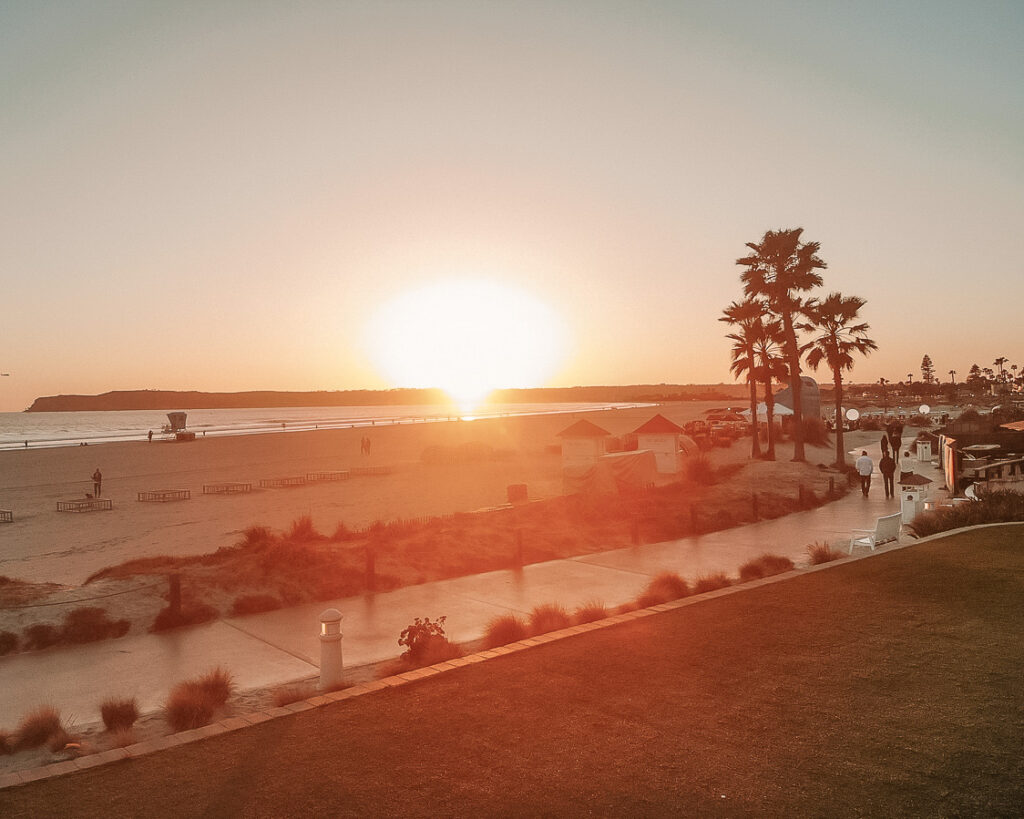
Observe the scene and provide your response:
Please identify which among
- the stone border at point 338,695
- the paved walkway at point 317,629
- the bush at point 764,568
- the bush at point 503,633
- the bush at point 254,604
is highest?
the stone border at point 338,695

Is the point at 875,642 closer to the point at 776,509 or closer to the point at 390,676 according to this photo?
the point at 390,676

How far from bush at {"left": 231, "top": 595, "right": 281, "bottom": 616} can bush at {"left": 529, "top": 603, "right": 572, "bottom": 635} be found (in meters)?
5.09

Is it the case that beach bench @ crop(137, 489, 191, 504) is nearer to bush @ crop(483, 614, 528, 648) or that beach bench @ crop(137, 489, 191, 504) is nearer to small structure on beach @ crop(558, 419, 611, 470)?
small structure on beach @ crop(558, 419, 611, 470)

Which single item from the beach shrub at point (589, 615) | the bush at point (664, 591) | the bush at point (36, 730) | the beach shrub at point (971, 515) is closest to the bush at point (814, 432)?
the beach shrub at point (971, 515)

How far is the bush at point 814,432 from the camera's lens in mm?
45188

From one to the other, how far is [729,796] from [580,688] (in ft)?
7.32

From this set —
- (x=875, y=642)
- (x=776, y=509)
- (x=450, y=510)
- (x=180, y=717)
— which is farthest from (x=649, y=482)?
(x=180, y=717)

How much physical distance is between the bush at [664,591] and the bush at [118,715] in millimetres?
6162

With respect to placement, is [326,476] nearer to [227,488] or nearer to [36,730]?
[227,488]

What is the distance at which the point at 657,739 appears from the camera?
551cm

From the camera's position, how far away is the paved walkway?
8.91 m

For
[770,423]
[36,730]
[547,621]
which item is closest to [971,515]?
[547,621]

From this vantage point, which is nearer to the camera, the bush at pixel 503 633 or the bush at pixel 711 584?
the bush at pixel 503 633

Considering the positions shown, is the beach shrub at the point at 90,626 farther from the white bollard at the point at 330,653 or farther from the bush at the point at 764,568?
the bush at the point at 764,568
